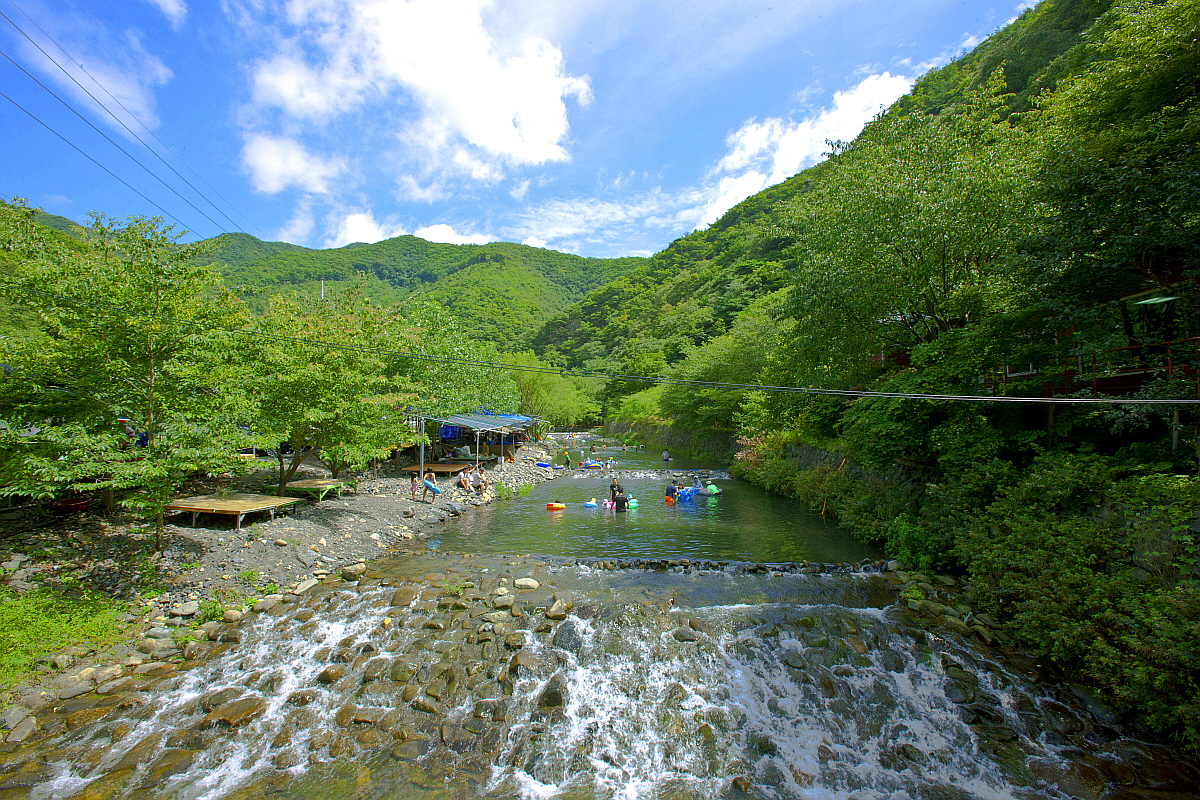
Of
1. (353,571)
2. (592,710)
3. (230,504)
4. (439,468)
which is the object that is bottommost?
(592,710)

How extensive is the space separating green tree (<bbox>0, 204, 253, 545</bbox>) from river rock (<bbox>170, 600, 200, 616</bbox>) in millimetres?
1972

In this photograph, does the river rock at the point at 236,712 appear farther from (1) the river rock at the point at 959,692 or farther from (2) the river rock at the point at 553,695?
(1) the river rock at the point at 959,692

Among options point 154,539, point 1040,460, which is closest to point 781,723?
point 1040,460

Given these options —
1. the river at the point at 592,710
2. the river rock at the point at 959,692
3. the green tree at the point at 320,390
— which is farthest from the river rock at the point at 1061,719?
the green tree at the point at 320,390

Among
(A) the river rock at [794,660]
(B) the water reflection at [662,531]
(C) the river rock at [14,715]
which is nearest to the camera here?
(C) the river rock at [14,715]

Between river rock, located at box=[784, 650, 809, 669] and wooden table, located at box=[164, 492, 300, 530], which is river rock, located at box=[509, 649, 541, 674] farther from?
wooden table, located at box=[164, 492, 300, 530]

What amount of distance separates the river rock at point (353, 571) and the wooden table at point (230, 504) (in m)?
2.86

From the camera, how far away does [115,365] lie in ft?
30.4

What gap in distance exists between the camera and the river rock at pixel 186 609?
9109mm

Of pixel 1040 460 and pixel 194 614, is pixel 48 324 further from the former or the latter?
pixel 1040 460

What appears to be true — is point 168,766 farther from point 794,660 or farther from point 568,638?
point 794,660

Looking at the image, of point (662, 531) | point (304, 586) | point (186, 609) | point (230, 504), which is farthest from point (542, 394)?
point (186, 609)

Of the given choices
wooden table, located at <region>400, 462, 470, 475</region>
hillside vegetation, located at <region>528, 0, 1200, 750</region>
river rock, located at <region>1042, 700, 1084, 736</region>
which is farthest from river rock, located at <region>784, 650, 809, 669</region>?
wooden table, located at <region>400, 462, 470, 475</region>

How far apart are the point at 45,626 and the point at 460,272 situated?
328ft
